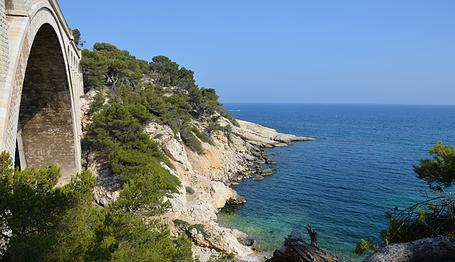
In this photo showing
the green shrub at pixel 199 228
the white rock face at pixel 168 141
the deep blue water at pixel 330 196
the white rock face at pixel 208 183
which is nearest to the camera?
the white rock face at pixel 208 183

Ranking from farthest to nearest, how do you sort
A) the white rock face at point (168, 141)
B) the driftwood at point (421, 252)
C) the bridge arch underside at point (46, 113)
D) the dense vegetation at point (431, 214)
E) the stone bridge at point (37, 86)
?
the white rock face at point (168, 141)
the bridge arch underside at point (46, 113)
the stone bridge at point (37, 86)
the dense vegetation at point (431, 214)
the driftwood at point (421, 252)

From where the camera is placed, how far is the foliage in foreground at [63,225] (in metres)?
7.15

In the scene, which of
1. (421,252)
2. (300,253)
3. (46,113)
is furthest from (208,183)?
(421,252)

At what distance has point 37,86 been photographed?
17.8m

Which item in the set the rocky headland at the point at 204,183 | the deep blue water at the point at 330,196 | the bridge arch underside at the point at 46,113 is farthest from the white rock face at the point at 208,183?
the bridge arch underside at the point at 46,113

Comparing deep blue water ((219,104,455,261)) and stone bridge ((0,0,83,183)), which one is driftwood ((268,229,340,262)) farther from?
deep blue water ((219,104,455,261))

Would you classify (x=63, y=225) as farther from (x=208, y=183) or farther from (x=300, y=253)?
(x=208, y=183)

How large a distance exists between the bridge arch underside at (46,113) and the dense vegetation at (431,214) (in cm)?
1518

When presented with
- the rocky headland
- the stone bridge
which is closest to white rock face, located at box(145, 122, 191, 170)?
the rocky headland

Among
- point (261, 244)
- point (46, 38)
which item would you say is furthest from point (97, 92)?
point (261, 244)

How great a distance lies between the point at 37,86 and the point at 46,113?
6.25 ft

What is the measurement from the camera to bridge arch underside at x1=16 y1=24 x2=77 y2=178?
16703 millimetres

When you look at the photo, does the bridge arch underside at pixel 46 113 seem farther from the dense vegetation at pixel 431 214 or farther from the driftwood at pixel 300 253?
the dense vegetation at pixel 431 214

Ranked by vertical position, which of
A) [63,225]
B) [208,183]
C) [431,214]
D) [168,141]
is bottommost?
[208,183]
